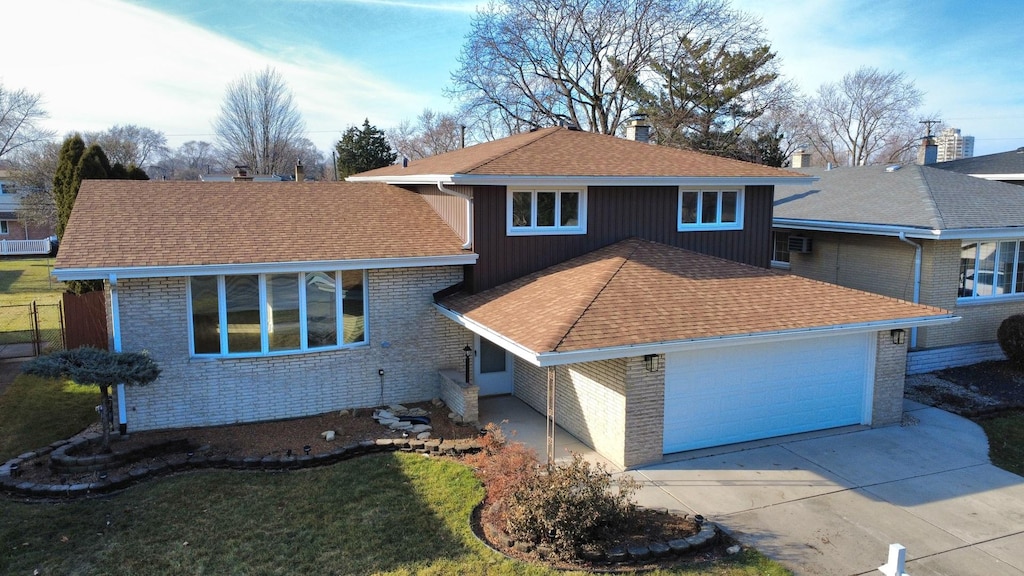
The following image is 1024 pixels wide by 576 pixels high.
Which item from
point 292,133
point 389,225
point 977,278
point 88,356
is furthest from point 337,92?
point 977,278

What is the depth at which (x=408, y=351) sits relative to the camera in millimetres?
12734

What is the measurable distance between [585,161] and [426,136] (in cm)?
5222

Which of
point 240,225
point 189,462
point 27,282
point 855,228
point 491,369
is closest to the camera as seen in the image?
point 189,462

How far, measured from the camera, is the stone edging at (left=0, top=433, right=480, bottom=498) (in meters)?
8.98

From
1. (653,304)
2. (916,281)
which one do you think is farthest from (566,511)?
(916,281)

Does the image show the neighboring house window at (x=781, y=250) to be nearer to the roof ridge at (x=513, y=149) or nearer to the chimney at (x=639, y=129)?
the chimney at (x=639, y=129)

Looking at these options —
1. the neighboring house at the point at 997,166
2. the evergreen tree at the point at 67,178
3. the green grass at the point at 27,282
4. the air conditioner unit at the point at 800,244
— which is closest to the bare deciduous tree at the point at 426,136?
the green grass at the point at 27,282

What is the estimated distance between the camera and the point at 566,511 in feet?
23.5

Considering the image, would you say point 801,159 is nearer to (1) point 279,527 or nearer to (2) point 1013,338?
(2) point 1013,338

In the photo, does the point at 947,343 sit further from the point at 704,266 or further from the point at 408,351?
the point at 408,351

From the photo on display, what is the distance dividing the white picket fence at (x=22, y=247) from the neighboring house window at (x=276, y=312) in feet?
130

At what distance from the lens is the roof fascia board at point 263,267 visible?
10258 mm

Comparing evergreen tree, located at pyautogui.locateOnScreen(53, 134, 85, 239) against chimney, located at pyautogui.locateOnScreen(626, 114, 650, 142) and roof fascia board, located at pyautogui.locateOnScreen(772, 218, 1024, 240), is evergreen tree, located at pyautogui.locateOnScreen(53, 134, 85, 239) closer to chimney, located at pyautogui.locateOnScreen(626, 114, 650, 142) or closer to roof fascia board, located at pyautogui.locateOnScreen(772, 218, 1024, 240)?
chimney, located at pyautogui.locateOnScreen(626, 114, 650, 142)

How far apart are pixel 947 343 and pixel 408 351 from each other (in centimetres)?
1275
